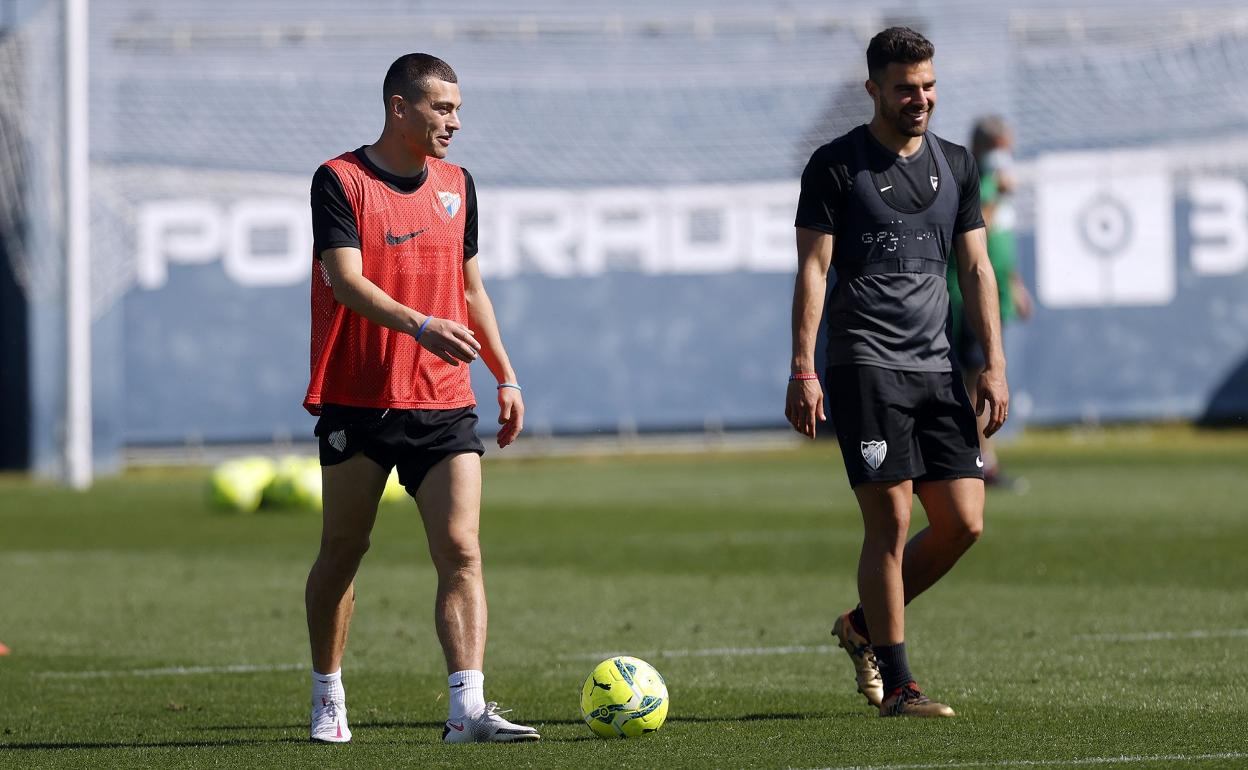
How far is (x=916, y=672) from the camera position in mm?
7730

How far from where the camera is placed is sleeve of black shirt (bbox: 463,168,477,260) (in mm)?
6547

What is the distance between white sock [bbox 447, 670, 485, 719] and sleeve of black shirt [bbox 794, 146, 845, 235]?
6.01ft

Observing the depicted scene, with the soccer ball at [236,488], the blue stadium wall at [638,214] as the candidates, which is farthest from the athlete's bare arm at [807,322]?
the blue stadium wall at [638,214]

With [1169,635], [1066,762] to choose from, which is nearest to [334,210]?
[1066,762]

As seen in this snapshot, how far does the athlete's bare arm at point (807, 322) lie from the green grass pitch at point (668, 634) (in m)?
1.00

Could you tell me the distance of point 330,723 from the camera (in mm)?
6324

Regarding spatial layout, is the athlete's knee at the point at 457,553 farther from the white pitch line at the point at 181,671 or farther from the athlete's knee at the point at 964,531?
the white pitch line at the point at 181,671

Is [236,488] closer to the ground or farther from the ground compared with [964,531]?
closer to the ground

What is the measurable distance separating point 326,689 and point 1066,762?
231cm

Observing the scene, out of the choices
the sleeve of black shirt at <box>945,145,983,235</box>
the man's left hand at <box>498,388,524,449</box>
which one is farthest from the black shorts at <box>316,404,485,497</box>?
the sleeve of black shirt at <box>945,145,983,235</box>

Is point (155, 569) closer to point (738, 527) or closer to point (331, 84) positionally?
point (738, 527)

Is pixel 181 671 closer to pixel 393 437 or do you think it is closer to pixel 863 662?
pixel 393 437

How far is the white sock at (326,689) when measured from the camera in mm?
6383

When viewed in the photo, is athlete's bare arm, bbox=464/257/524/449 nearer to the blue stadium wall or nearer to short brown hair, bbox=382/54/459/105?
short brown hair, bbox=382/54/459/105
